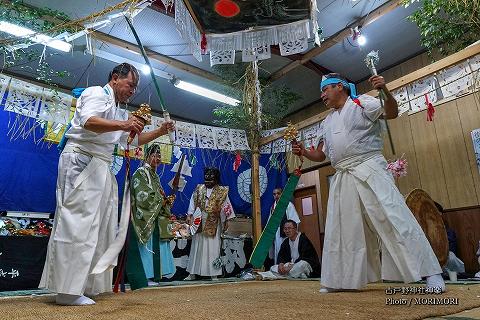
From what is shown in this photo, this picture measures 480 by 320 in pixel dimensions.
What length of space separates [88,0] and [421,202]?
18.0 feet

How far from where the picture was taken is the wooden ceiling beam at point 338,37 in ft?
17.6

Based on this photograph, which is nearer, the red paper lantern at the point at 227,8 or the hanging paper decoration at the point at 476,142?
the red paper lantern at the point at 227,8

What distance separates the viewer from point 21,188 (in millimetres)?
5277

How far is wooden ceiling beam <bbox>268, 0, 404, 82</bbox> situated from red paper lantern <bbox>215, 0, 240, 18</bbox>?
263 centimetres

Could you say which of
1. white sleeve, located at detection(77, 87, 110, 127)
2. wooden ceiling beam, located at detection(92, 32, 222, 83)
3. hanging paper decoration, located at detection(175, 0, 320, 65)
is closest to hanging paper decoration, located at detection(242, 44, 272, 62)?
hanging paper decoration, located at detection(175, 0, 320, 65)

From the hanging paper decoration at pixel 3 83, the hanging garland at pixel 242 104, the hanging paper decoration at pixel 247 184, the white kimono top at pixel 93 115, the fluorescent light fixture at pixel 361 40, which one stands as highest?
the fluorescent light fixture at pixel 361 40

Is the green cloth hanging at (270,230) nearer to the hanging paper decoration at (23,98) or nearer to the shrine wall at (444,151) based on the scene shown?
the shrine wall at (444,151)


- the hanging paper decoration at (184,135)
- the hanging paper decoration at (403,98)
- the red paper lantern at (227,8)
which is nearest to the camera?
the red paper lantern at (227,8)

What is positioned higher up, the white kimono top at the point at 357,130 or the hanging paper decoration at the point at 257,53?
the hanging paper decoration at the point at 257,53

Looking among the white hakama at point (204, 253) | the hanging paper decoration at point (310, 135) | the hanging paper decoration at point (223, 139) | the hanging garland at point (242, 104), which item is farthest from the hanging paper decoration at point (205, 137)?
the hanging paper decoration at point (310, 135)

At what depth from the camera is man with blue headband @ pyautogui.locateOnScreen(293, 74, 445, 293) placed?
84.5 inches

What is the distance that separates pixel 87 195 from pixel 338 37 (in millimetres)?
5586

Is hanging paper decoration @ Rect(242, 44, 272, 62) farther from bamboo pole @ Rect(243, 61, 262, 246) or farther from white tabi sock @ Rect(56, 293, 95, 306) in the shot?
white tabi sock @ Rect(56, 293, 95, 306)

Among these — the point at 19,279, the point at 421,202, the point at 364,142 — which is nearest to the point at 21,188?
the point at 19,279
